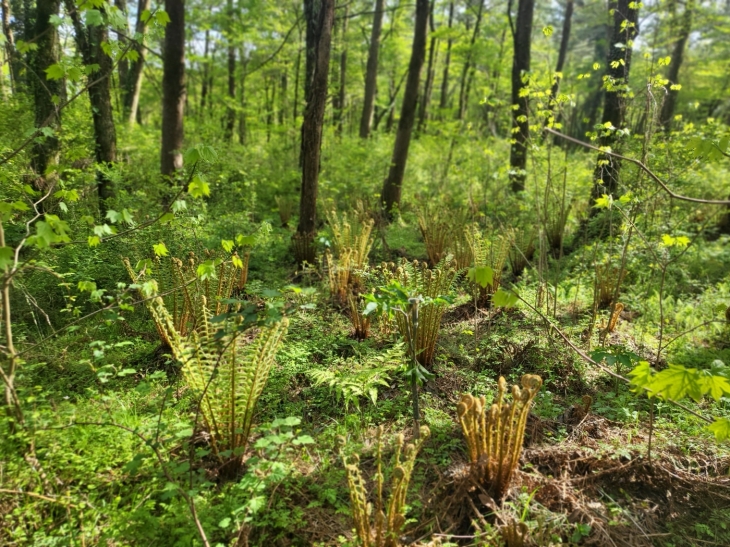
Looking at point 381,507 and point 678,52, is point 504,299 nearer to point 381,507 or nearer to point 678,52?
point 381,507

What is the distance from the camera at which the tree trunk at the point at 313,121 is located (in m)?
4.05

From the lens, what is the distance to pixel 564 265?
5.34 m

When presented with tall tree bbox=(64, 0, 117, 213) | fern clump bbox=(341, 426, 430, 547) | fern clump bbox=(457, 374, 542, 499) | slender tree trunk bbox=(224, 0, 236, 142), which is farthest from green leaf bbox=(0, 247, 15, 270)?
slender tree trunk bbox=(224, 0, 236, 142)

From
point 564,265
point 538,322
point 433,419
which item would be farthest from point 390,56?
point 433,419

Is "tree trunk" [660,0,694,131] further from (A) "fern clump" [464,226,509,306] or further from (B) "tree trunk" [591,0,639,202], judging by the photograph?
(A) "fern clump" [464,226,509,306]

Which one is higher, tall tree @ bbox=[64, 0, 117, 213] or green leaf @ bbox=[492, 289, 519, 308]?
tall tree @ bbox=[64, 0, 117, 213]

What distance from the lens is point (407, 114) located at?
7395 millimetres

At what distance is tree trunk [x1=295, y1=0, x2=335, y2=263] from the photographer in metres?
4.05

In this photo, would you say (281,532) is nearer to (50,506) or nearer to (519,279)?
(50,506)

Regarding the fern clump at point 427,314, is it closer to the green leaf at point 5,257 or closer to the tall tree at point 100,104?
the green leaf at point 5,257

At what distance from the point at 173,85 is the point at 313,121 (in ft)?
8.68

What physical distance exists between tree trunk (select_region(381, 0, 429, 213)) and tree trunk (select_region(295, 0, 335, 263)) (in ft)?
9.63

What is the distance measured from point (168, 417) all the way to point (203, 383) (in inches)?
16.6

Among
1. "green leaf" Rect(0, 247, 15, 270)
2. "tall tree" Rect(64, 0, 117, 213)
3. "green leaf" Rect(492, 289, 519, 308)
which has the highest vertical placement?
"tall tree" Rect(64, 0, 117, 213)
